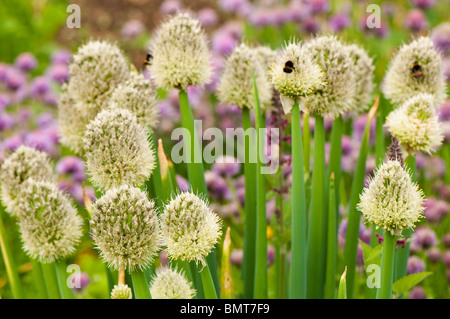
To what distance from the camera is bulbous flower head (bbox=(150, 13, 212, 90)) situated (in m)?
2.01

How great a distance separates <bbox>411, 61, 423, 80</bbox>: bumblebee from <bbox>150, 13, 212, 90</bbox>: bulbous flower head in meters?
0.77

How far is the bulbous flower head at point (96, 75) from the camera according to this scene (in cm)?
211

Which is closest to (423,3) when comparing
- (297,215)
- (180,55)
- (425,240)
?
(425,240)

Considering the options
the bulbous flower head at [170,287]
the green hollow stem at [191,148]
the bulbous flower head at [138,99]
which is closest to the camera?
the bulbous flower head at [170,287]

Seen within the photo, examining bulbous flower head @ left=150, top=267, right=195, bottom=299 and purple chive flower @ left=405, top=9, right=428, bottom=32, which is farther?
purple chive flower @ left=405, top=9, right=428, bottom=32

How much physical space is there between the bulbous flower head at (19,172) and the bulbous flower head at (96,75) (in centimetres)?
26

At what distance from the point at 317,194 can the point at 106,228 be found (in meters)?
0.89

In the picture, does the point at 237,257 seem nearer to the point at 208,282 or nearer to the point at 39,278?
the point at 39,278

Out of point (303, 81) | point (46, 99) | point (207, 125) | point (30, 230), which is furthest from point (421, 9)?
point (30, 230)

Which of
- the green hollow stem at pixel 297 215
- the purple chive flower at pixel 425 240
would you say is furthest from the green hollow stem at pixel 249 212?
the purple chive flower at pixel 425 240

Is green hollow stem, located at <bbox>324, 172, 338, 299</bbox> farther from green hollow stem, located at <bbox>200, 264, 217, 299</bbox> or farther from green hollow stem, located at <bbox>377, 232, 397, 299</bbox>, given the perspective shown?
green hollow stem, located at <bbox>200, 264, 217, 299</bbox>

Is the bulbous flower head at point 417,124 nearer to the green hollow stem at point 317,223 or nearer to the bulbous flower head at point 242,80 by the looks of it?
the green hollow stem at point 317,223

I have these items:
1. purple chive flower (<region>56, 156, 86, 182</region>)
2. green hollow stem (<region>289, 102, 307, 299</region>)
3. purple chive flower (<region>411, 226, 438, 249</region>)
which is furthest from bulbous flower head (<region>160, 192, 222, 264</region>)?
purple chive flower (<region>56, 156, 86, 182</region>)
